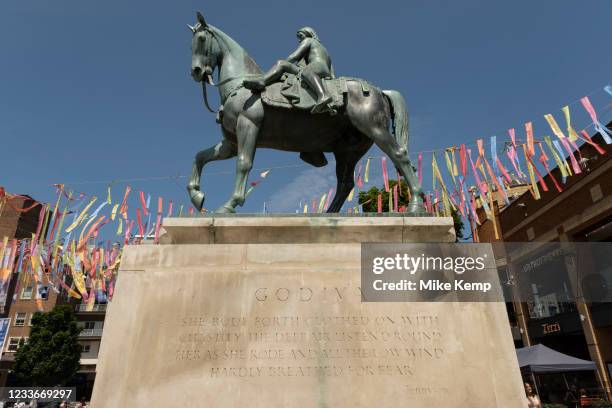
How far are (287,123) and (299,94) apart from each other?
0.41m

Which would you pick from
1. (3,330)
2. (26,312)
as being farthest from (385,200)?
(26,312)

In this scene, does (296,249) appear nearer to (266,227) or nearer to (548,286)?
(266,227)

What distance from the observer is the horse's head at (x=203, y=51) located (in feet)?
18.9

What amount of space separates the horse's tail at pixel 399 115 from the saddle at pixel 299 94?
0.57m

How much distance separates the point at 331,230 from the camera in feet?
14.7

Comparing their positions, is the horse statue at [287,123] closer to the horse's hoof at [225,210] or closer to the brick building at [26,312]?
the horse's hoof at [225,210]

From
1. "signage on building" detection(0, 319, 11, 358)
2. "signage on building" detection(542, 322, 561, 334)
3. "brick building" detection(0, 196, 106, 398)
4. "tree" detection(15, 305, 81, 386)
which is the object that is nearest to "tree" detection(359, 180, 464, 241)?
"signage on building" detection(542, 322, 561, 334)

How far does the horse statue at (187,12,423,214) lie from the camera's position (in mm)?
5289

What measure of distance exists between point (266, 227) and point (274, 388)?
5.35 ft

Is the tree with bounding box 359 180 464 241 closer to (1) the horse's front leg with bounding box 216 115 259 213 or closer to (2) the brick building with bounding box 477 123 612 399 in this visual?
(2) the brick building with bounding box 477 123 612 399

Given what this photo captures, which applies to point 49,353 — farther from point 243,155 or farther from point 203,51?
point 243,155

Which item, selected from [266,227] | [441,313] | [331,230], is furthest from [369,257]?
[266,227]

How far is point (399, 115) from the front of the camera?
5809 mm

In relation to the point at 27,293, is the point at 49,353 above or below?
below
